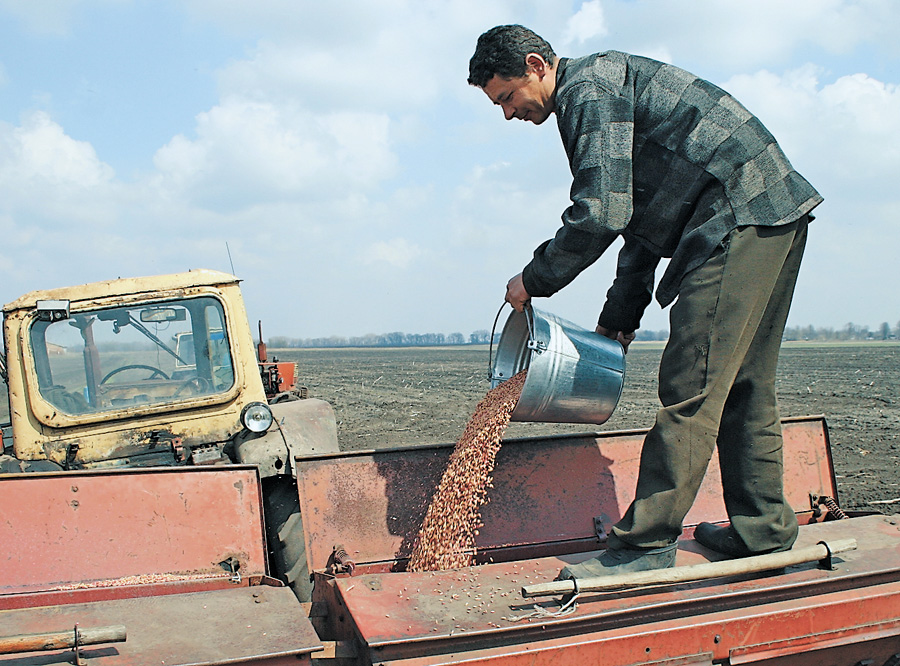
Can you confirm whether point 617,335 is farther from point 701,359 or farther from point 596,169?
point 596,169

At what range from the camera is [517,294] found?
2955mm

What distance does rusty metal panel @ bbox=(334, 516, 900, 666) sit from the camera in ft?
7.09

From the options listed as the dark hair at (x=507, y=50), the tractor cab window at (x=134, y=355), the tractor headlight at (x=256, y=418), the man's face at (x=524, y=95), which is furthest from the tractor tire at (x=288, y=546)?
the dark hair at (x=507, y=50)

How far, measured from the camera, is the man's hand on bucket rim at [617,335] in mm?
3438

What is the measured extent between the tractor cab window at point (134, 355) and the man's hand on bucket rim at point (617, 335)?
213 cm

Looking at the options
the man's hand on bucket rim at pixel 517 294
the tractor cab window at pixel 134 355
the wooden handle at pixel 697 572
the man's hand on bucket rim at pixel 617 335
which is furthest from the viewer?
the tractor cab window at pixel 134 355

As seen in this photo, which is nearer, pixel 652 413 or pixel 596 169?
pixel 596 169

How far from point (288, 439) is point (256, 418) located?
0.32m

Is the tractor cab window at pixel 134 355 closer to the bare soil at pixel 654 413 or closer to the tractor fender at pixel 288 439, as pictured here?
the tractor fender at pixel 288 439

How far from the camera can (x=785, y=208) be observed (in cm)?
254

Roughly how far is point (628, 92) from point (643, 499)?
1.43 metres

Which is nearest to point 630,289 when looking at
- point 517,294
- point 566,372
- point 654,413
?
point 566,372

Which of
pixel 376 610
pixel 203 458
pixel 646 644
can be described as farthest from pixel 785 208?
pixel 203 458

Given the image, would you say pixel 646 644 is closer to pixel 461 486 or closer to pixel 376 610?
pixel 376 610
